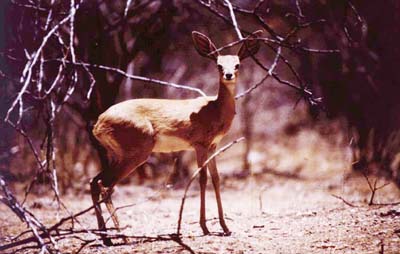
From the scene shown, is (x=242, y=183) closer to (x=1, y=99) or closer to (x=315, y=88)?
(x=315, y=88)

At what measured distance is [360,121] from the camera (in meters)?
9.91

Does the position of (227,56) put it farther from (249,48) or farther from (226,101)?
(226,101)

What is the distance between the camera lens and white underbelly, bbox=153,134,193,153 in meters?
5.99

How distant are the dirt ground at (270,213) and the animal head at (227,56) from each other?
45.3 inches

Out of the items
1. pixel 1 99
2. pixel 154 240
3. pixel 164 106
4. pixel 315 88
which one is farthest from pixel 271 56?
pixel 154 240

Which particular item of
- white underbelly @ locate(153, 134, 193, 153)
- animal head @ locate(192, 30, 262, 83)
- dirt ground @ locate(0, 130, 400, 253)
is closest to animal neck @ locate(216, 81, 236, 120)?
animal head @ locate(192, 30, 262, 83)

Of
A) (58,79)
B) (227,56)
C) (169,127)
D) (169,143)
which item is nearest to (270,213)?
(169,143)

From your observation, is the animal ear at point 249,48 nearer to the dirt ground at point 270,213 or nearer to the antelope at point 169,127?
the antelope at point 169,127

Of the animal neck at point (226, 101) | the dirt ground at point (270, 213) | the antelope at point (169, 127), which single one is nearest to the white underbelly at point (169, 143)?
the antelope at point (169, 127)

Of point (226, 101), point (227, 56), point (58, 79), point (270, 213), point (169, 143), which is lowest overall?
point (270, 213)

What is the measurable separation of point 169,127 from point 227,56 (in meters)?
0.86

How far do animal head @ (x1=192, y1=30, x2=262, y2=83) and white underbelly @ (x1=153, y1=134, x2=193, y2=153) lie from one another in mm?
699

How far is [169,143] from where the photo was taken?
19.8 feet

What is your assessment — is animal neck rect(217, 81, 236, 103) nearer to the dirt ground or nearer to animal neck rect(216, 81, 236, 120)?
animal neck rect(216, 81, 236, 120)
